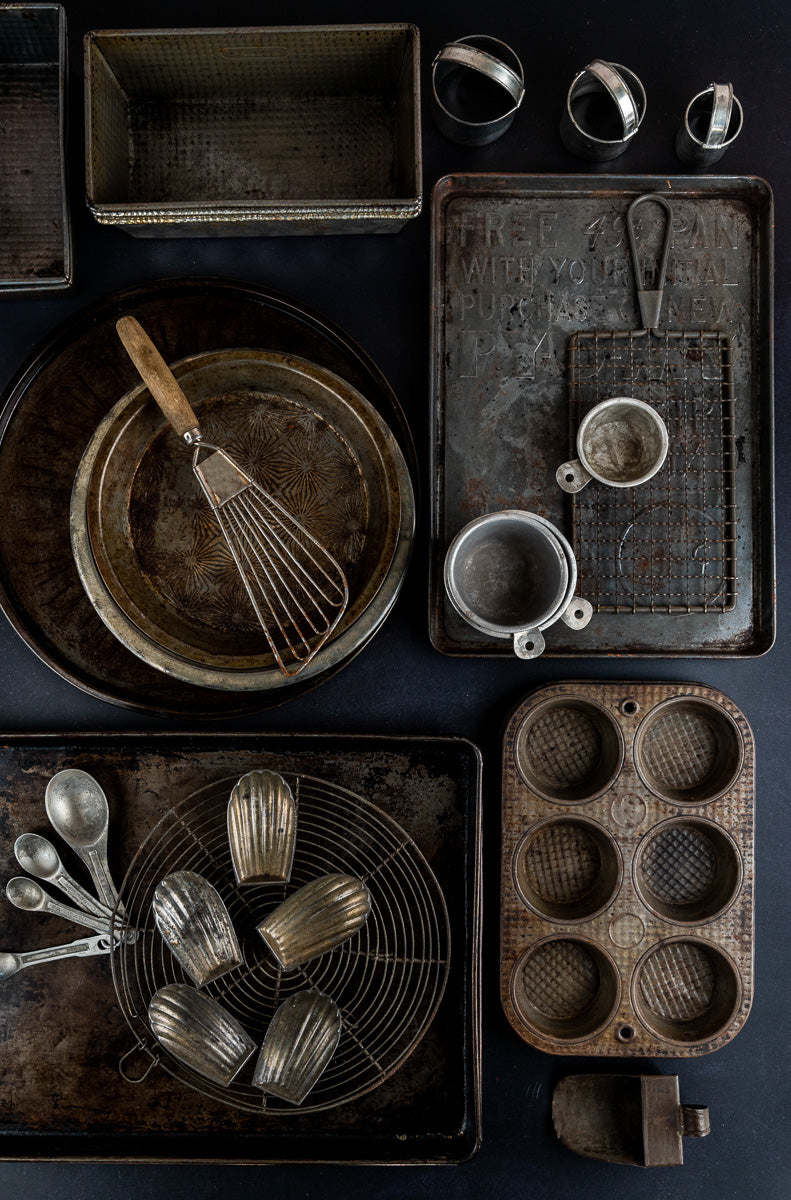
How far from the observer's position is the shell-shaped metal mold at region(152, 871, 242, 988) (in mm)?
1053

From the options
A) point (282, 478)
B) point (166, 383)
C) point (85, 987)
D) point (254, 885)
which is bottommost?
point (85, 987)

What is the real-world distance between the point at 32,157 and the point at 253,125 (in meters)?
0.32

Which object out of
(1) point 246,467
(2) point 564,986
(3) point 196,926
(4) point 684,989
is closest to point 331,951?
(3) point 196,926

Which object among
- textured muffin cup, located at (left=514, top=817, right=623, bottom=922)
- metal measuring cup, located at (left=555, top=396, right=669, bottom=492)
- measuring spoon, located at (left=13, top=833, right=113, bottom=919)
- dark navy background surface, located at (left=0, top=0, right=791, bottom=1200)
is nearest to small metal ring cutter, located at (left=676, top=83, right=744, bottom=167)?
dark navy background surface, located at (left=0, top=0, right=791, bottom=1200)

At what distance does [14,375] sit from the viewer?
115 centimetres

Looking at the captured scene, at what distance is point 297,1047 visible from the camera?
1.03 metres

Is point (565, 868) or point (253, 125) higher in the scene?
point (253, 125)

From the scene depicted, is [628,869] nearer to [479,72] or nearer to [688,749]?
[688,749]

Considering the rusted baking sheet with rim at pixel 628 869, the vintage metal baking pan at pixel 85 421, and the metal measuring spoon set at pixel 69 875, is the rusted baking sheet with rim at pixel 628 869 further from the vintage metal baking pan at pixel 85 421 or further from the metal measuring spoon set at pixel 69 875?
the metal measuring spoon set at pixel 69 875

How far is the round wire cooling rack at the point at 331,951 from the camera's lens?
3.62 ft

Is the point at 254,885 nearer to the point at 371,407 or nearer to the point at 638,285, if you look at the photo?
the point at 371,407

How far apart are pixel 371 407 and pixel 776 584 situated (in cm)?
66

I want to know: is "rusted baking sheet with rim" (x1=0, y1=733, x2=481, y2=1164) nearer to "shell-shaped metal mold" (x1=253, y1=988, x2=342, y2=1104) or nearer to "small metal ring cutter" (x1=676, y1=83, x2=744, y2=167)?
"shell-shaped metal mold" (x1=253, y1=988, x2=342, y2=1104)

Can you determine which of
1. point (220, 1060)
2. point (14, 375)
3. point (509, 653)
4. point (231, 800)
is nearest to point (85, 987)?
point (220, 1060)
